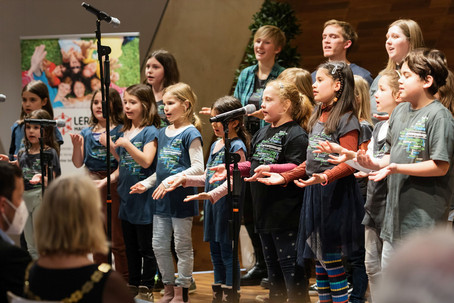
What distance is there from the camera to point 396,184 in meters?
3.01

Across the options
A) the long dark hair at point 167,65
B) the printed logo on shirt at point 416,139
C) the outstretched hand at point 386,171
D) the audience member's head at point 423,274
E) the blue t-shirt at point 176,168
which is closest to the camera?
the audience member's head at point 423,274

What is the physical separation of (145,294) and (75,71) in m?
2.76

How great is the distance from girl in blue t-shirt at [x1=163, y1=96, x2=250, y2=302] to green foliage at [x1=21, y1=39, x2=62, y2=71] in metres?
2.80

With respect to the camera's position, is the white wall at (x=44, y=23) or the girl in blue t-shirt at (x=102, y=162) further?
the white wall at (x=44, y=23)

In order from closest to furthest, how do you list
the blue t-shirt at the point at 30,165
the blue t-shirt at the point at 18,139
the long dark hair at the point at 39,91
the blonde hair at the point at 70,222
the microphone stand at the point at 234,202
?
the blonde hair at the point at 70,222 → the microphone stand at the point at 234,202 → the blue t-shirt at the point at 30,165 → the blue t-shirt at the point at 18,139 → the long dark hair at the point at 39,91

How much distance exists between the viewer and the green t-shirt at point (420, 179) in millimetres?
2877

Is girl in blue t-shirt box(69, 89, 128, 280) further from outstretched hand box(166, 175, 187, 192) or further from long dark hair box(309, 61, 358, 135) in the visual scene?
long dark hair box(309, 61, 358, 135)

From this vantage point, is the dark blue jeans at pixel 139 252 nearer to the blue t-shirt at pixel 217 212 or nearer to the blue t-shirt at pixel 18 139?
the blue t-shirt at pixel 217 212

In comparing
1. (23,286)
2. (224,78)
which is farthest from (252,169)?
(224,78)

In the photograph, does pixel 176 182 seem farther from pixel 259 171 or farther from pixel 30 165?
pixel 30 165

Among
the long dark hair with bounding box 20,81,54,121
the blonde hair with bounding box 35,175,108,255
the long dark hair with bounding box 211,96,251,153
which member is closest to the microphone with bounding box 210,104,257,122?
the long dark hair with bounding box 211,96,251,153

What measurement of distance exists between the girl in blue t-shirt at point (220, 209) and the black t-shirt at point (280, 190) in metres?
0.24

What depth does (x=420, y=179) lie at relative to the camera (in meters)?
2.94

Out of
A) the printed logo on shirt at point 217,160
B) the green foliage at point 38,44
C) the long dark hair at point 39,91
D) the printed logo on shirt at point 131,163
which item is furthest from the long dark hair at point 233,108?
the green foliage at point 38,44
